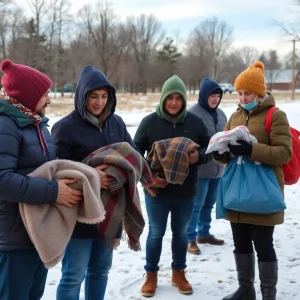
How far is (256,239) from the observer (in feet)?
10.9

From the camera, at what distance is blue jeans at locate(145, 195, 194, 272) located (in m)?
3.65

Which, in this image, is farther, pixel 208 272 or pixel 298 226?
pixel 298 226

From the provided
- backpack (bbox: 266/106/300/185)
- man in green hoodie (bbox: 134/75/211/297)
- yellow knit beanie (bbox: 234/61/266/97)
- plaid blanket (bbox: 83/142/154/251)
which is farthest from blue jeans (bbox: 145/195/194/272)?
yellow knit beanie (bbox: 234/61/266/97)

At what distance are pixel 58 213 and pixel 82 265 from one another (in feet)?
1.77

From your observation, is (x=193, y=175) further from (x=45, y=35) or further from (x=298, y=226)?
(x=45, y=35)

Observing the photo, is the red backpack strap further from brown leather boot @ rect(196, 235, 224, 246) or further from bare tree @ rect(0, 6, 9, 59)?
bare tree @ rect(0, 6, 9, 59)

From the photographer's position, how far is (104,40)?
59.7 meters

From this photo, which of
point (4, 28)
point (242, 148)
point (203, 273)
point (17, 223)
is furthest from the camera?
point (4, 28)

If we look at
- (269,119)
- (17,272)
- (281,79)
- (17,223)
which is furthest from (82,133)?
(281,79)

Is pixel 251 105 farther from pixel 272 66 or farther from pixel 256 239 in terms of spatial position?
pixel 272 66

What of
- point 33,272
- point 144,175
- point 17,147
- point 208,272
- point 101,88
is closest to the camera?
point 17,147

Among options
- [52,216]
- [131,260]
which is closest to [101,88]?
[52,216]

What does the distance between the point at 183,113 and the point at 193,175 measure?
22.1 inches

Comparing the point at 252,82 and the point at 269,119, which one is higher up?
the point at 252,82
